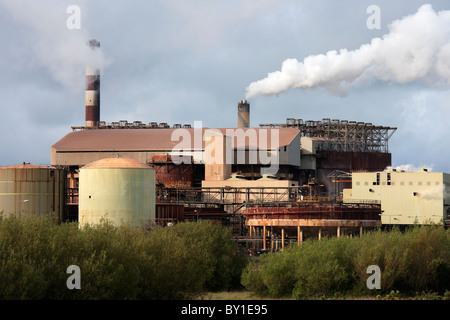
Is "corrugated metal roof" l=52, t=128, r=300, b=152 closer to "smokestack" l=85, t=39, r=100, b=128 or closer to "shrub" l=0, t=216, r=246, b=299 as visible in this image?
"smokestack" l=85, t=39, r=100, b=128

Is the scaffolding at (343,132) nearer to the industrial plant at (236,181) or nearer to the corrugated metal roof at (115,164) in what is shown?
the industrial plant at (236,181)

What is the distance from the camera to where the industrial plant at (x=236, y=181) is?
51781 millimetres

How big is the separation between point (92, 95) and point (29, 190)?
52809 millimetres

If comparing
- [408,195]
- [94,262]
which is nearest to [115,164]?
[94,262]

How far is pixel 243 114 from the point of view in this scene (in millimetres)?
105375

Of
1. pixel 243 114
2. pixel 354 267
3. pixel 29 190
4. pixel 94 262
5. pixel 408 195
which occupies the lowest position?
pixel 354 267

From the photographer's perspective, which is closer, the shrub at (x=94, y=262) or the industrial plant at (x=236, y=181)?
the shrub at (x=94, y=262)

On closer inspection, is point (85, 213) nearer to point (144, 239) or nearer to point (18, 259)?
point (144, 239)

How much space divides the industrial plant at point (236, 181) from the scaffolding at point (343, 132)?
173mm

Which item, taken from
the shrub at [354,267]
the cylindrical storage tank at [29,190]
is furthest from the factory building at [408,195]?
the shrub at [354,267]

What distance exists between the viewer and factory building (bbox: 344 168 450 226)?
79.5 meters

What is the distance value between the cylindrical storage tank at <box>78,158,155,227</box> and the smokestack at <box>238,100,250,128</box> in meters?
54.4

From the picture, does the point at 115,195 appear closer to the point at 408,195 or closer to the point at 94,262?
the point at 94,262
